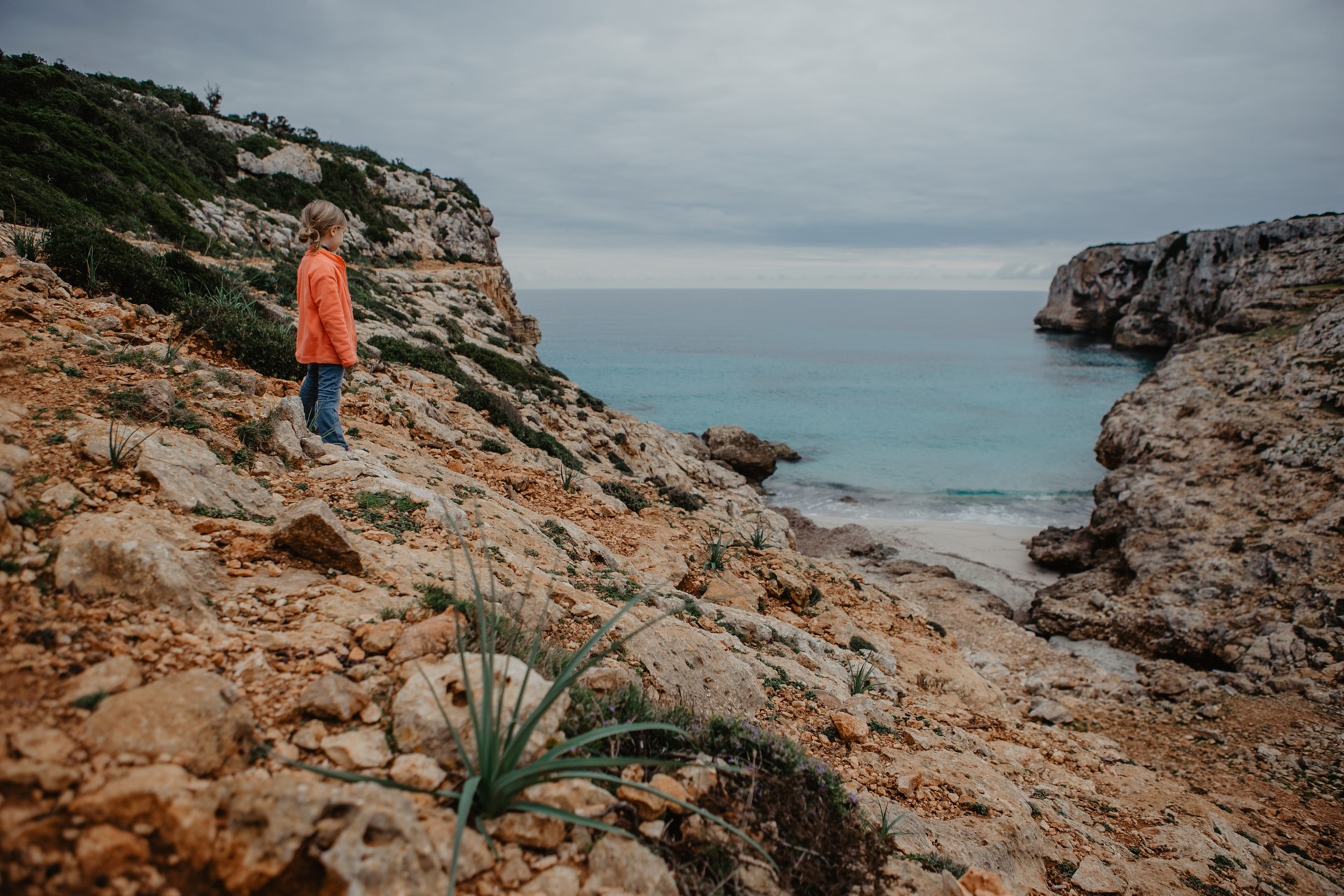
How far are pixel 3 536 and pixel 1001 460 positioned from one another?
40965 millimetres

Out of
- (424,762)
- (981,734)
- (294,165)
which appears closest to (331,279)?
(424,762)

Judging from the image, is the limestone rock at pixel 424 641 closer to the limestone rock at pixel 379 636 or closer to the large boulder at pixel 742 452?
the limestone rock at pixel 379 636

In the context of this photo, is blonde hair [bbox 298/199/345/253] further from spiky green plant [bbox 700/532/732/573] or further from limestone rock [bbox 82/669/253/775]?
spiky green plant [bbox 700/532/732/573]

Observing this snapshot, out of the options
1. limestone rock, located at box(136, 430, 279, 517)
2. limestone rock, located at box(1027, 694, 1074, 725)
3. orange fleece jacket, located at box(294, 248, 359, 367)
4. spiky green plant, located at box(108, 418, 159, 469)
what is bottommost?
limestone rock, located at box(1027, 694, 1074, 725)

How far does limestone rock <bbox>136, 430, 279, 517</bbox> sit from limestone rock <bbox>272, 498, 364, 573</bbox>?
61cm

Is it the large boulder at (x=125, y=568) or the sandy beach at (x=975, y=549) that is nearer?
the large boulder at (x=125, y=568)

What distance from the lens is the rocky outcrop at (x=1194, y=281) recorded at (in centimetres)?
3516

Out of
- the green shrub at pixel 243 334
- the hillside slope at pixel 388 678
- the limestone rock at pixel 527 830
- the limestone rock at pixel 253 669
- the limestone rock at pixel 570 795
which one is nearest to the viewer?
the hillside slope at pixel 388 678

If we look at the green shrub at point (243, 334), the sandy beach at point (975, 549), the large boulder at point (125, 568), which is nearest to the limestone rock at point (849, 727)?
the large boulder at point (125, 568)

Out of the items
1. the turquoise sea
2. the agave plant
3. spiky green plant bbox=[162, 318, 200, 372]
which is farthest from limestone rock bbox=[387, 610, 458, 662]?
the turquoise sea

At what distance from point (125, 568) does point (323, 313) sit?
362cm

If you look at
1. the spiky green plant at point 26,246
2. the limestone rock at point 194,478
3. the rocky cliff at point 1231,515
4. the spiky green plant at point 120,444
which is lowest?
the rocky cliff at point 1231,515

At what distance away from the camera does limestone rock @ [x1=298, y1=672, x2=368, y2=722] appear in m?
2.53

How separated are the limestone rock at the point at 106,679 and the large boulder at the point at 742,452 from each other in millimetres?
28438
